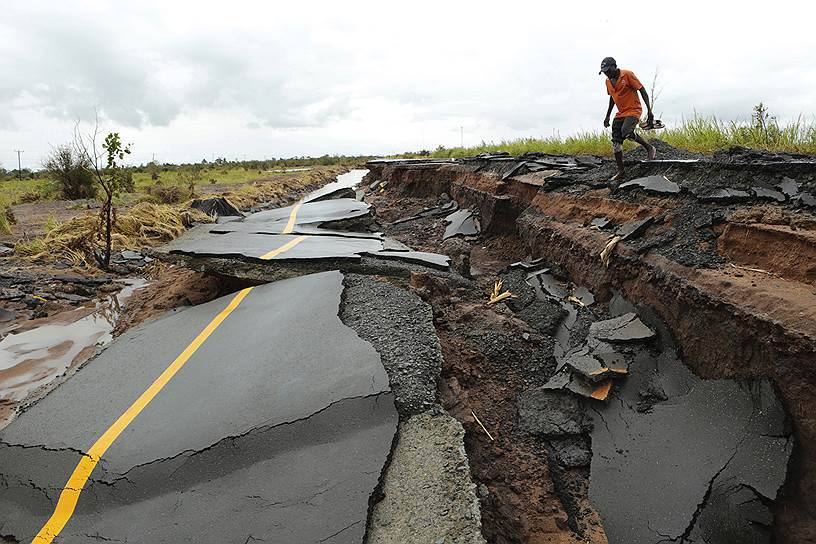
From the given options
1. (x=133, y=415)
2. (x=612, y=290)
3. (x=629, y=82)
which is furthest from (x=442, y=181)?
(x=133, y=415)

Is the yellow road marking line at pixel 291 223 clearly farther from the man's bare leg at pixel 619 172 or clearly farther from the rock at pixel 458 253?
the man's bare leg at pixel 619 172

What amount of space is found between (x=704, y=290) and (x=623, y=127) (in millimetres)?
3909

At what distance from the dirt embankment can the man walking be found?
49 cm

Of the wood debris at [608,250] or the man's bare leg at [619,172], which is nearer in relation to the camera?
the wood debris at [608,250]

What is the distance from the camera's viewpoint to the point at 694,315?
395 cm

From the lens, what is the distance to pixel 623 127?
22.7ft

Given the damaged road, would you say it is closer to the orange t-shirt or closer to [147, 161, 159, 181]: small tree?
the orange t-shirt

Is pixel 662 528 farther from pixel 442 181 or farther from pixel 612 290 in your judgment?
pixel 442 181

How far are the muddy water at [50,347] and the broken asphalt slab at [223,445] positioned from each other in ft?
4.80

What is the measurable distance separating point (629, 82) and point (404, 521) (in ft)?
22.3

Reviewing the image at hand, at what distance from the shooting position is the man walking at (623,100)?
22.2 feet

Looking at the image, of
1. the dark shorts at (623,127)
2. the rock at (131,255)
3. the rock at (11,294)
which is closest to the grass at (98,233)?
the rock at (131,255)

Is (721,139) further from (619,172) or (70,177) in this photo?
(70,177)

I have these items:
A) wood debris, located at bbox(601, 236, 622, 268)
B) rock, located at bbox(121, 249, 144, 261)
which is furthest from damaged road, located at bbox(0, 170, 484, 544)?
rock, located at bbox(121, 249, 144, 261)
